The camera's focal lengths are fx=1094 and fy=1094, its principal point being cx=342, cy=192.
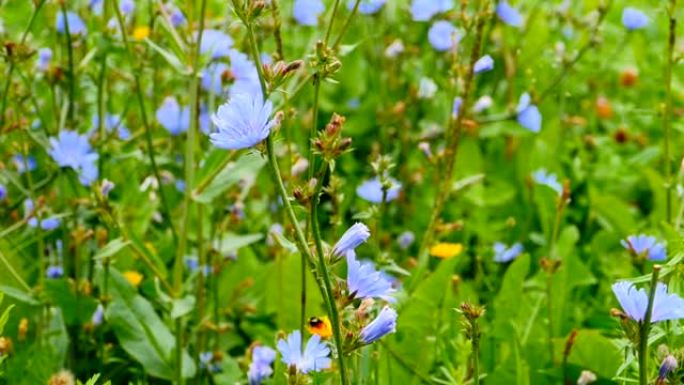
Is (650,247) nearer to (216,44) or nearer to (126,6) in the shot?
(216,44)

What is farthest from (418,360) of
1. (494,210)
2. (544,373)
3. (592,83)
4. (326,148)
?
(592,83)

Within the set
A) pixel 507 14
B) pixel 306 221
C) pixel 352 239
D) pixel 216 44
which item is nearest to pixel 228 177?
pixel 216 44

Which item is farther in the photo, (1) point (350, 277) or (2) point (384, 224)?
(2) point (384, 224)

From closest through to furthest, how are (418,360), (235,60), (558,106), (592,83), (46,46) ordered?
(418,360) < (235,60) < (46,46) < (558,106) < (592,83)

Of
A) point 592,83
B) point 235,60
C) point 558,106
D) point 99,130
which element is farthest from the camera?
point 592,83

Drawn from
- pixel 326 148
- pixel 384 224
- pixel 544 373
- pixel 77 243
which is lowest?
pixel 544 373

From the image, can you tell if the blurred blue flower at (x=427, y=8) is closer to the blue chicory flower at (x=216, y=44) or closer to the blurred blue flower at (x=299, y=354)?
the blue chicory flower at (x=216, y=44)

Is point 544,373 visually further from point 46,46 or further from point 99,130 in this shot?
point 46,46
